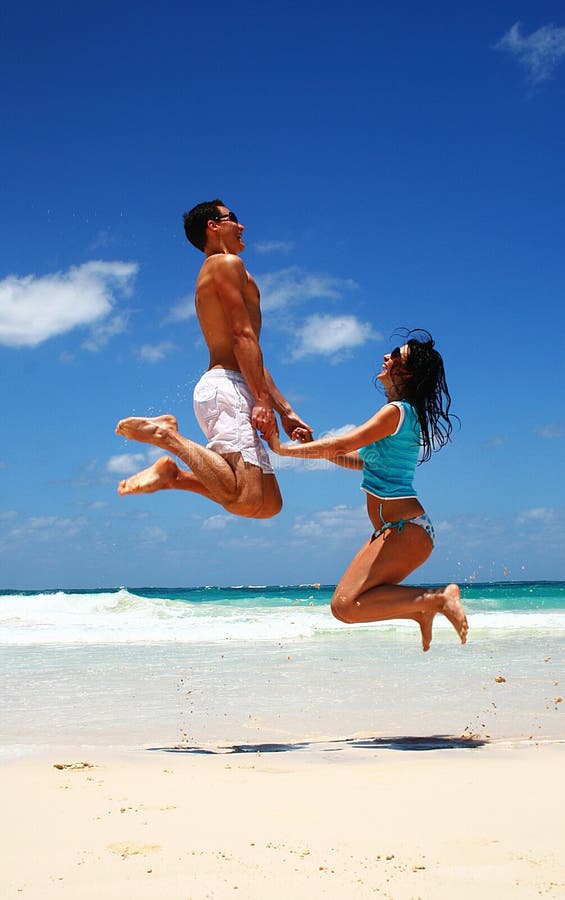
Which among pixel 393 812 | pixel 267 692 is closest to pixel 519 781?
pixel 393 812

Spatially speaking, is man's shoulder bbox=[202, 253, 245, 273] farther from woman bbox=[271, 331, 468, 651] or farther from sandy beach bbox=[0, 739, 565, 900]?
sandy beach bbox=[0, 739, 565, 900]

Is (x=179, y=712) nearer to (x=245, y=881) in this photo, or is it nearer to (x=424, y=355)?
(x=424, y=355)

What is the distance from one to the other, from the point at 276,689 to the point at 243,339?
12.7 ft

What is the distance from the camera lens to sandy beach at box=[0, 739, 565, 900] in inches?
111

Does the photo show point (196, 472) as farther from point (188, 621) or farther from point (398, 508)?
point (188, 621)

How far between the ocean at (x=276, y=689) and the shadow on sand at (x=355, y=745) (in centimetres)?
5

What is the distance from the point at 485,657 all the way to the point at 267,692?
11.6ft

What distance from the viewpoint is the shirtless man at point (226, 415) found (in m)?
5.02

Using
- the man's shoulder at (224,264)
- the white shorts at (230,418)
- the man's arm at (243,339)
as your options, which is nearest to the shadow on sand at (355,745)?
the white shorts at (230,418)

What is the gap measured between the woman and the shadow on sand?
0.67 m

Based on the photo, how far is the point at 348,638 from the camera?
13383 millimetres

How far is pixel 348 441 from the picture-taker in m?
4.97

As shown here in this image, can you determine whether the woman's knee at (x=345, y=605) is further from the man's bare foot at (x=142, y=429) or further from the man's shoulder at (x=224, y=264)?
the man's shoulder at (x=224, y=264)

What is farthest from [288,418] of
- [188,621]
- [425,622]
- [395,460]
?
[188,621]
